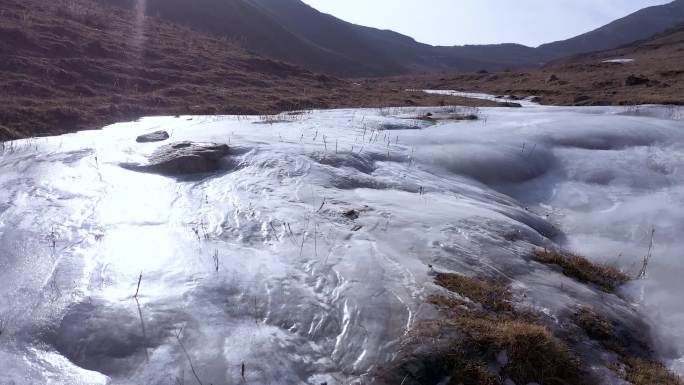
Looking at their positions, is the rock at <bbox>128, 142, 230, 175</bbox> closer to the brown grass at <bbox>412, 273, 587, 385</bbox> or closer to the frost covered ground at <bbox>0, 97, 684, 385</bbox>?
the frost covered ground at <bbox>0, 97, 684, 385</bbox>

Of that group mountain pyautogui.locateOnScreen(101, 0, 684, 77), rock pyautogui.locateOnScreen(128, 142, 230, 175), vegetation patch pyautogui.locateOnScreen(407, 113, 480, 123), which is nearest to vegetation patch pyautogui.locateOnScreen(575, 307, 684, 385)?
rock pyautogui.locateOnScreen(128, 142, 230, 175)

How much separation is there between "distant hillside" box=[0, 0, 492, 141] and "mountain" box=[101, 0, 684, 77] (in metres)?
15.0

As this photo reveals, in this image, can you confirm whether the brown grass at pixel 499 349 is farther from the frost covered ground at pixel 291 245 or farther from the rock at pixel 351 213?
the rock at pixel 351 213

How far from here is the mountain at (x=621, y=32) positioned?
168 metres

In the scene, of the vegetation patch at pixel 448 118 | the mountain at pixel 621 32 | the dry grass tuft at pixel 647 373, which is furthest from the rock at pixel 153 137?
the mountain at pixel 621 32

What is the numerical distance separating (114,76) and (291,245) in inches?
702

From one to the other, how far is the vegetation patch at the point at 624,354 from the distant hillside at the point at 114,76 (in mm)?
12200

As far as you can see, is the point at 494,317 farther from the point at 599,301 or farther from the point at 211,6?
the point at 211,6

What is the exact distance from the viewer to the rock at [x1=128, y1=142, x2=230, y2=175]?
25.3 feet

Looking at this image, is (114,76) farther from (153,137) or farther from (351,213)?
(351,213)

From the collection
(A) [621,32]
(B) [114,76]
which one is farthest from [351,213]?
(A) [621,32]

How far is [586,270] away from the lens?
5.42m

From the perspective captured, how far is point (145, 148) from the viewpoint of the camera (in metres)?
9.21

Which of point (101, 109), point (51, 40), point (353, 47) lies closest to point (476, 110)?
point (101, 109)
